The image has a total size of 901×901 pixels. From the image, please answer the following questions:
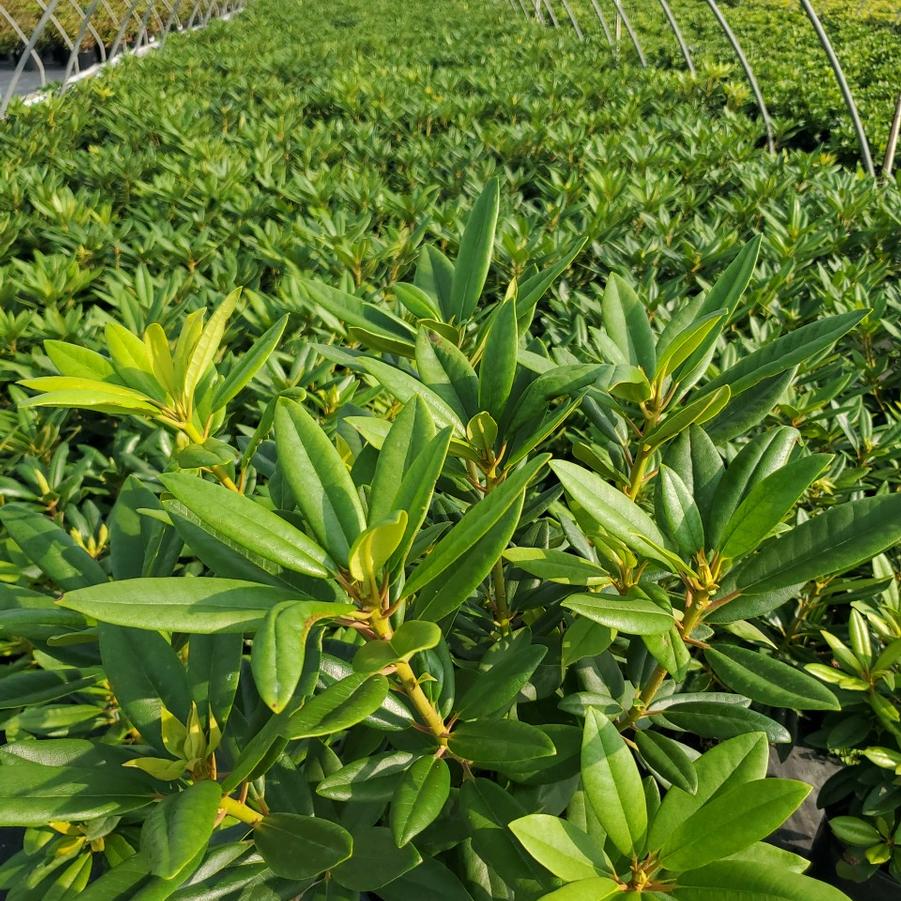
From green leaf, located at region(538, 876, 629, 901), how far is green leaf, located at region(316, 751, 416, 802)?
0.28 metres

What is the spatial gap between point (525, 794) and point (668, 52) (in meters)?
11.5

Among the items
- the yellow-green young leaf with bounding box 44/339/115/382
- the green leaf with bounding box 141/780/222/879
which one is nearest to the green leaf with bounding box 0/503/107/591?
the yellow-green young leaf with bounding box 44/339/115/382

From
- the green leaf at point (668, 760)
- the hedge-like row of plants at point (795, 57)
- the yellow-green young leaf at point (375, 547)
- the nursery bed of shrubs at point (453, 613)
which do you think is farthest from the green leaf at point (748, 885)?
the hedge-like row of plants at point (795, 57)

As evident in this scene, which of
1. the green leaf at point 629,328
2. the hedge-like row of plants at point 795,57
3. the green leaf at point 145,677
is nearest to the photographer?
the green leaf at point 145,677

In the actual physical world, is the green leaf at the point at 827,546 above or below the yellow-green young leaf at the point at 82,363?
below

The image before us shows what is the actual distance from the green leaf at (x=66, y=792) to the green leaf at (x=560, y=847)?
0.45 metres

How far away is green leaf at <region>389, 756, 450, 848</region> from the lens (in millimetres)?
769

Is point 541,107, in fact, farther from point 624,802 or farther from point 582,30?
point 582,30

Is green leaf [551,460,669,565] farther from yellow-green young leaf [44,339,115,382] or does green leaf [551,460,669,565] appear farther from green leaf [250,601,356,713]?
yellow-green young leaf [44,339,115,382]

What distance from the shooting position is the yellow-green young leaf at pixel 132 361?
1.03 metres

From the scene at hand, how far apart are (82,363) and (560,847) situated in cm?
98

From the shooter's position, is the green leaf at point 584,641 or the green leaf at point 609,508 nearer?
the green leaf at point 609,508

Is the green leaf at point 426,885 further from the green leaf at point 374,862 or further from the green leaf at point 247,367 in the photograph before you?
the green leaf at point 247,367

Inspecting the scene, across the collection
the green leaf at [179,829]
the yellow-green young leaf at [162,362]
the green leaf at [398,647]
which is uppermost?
the yellow-green young leaf at [162,362]
